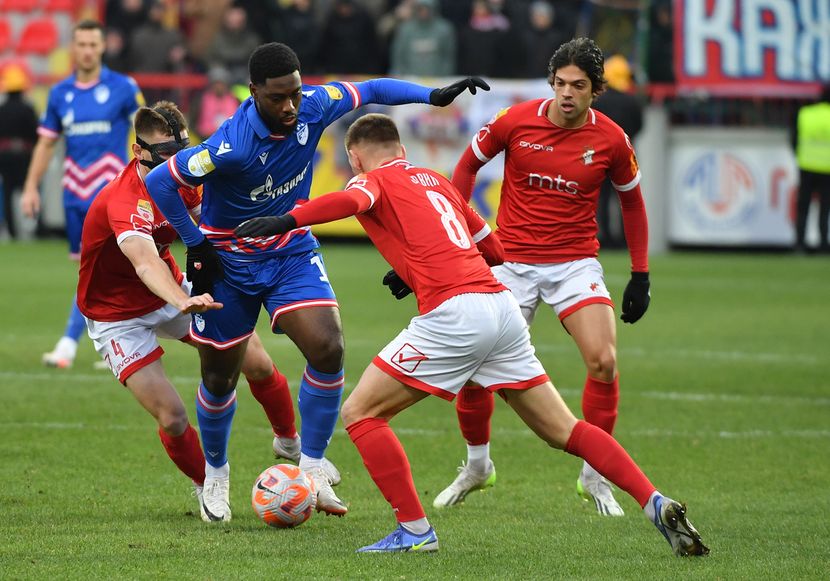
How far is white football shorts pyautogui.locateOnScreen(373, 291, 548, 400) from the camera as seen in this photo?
6.14 meters

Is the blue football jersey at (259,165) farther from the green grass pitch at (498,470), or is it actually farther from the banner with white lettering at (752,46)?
the banner with white lettering at (752,46)

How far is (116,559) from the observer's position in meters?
5.98

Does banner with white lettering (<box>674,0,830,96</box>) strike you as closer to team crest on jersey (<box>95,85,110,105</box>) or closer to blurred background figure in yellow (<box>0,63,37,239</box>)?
blurred background figure in yellow (<box>0,63,37,239</box>)

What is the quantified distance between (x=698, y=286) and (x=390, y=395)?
12.4 m

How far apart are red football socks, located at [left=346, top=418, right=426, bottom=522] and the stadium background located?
48.4 feet

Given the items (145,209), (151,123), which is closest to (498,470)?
(145,209)

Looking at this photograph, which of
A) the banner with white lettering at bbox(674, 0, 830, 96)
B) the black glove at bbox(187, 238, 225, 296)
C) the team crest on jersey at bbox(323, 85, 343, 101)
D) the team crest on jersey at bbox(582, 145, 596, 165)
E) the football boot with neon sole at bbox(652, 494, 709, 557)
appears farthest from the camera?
the banner with white lettering at bbox(674, 0, 830, 96)

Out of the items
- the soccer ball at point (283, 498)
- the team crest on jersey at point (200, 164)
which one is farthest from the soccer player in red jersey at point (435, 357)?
the team crest on jersey at point (200, 164)

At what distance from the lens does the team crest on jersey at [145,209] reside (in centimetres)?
696

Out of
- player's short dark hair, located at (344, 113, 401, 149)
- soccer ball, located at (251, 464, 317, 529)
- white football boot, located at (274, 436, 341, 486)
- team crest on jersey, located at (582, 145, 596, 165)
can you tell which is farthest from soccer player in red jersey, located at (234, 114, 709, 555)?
white football boot, located at (274, 436, 341, 486)

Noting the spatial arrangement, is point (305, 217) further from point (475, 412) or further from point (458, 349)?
point (475, 412)

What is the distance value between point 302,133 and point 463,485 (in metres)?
2.07

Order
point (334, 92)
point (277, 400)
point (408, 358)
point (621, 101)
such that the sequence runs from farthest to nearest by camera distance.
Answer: point (621, 101) < point (277, 400) < point (334, 92) < point (408, 358)

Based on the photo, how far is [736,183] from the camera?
819 inches
